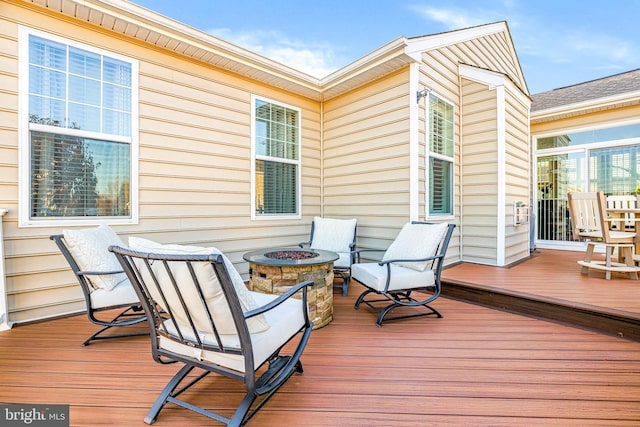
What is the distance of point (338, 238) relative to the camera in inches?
174

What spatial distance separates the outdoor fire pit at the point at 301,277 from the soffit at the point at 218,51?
2.67 metres

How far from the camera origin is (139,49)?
3531 millimetres

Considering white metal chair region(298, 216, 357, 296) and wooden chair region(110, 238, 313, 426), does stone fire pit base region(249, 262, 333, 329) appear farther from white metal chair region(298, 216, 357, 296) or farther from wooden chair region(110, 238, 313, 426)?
white metal chair region(298, 216, 357, 296)

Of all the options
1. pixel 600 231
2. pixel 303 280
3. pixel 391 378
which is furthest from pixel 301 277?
pixel 600 231

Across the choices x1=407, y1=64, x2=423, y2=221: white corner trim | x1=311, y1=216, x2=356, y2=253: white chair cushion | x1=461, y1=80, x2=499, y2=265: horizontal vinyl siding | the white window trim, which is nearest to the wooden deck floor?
x1=311, y1=216, x2=356, y2=253: white chair cushion

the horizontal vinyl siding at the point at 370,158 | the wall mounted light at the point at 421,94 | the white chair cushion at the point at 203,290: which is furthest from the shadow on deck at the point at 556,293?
the white chair cushion at the point at 203,290

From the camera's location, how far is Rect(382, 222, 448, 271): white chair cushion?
10.4ft

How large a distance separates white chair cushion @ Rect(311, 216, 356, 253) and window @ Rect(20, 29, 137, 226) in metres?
2.37

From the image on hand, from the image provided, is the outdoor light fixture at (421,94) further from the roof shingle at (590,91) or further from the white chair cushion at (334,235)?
the roof shingle at (590,91)

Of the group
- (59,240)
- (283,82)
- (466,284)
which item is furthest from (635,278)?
(59,240)

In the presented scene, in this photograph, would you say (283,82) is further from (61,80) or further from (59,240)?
(59,240)

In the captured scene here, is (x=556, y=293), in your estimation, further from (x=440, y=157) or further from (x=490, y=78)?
(x=490, y=78)

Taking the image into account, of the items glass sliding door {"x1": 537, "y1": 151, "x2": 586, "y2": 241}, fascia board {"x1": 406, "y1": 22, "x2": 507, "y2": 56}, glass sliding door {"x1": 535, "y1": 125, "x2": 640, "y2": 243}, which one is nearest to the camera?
fascia board {"x1": 406, "y1": 22, "x2": 507, "y2": 56}

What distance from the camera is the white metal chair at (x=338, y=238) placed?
413 centimetres
